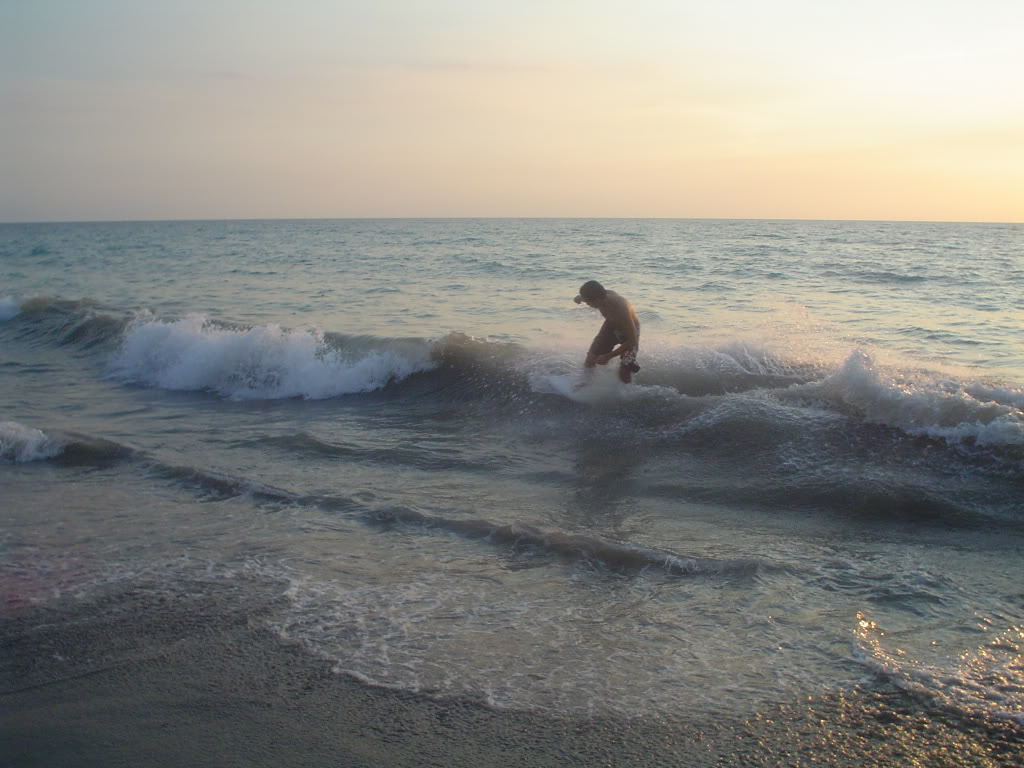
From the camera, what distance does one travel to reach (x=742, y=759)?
324 centimetres

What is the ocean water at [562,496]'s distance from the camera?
409 cm

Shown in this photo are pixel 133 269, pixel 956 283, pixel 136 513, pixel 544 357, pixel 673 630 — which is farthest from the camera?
pixel 133 269

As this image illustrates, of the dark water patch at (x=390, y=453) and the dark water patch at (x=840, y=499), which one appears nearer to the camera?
the dark water patch at (x=840, y=499)

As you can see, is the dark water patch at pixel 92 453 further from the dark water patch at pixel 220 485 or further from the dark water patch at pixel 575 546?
the dark water patch at pixel 575 546

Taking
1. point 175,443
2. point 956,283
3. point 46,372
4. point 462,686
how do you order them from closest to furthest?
1. point 462,686
2. point 175,443
3. point 46,372
4. point 956,283

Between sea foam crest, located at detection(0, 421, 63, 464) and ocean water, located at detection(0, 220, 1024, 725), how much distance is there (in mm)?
31

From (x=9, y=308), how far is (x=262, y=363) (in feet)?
36.5

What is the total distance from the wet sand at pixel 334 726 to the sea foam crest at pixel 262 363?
745 centimetres

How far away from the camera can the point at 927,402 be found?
8055mm

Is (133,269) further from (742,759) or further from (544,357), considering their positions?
(742,759)

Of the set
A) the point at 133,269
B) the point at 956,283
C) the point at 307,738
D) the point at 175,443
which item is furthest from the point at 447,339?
the point at 133,269

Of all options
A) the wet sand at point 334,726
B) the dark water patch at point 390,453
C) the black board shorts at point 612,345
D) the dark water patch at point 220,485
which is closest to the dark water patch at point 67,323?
the dark water patch at point 390,453

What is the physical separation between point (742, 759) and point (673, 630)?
3.57 feet

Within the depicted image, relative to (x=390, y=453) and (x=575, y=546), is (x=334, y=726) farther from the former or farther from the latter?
(x=390, y=453)
